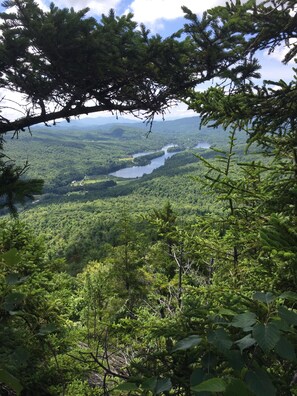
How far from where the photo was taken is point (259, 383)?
3.07 ft

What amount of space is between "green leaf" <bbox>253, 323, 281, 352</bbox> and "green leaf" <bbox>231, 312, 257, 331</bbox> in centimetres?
3

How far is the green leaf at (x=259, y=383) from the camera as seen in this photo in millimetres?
908

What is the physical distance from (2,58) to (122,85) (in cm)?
152

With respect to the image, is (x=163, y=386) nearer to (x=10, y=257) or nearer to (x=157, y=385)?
(x=157, y=385)

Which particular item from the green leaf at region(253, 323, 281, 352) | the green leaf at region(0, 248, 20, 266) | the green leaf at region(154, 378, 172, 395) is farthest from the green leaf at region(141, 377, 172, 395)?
the green leaf at region(0, 248, 20, 266)

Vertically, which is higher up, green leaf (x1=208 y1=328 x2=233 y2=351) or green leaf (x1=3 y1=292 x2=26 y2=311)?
green leaf (x1=3 y1=292 x2=26 y2=311)

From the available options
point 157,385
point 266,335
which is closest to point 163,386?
point 157,385

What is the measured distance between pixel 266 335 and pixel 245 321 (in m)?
0.09

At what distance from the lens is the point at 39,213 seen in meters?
113

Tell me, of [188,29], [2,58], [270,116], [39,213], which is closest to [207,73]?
[188,29]

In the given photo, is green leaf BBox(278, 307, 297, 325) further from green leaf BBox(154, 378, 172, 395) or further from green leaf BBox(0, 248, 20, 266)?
green leaf BBox(0, 248, 20, 266)

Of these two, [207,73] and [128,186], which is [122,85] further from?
[128,186]

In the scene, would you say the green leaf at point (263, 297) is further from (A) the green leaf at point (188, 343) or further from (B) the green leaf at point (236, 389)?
(B) the green leaf at point (236, 389)

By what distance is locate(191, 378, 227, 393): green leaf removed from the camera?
83cm
